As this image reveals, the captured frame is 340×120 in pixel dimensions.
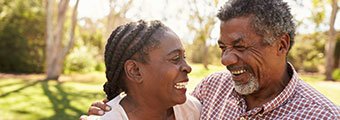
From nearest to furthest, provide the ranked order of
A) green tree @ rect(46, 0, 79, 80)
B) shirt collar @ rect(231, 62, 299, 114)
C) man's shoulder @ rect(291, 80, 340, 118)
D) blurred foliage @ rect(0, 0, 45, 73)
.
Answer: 1. man's shoulder @ rect(291, 80, 340, 118)
2. shirt collar @ rect(231, 62, 299, 114)
3. green tree @ rect(46, 0, 79, 80)
4. blurred foliage @ rect(0, 0, 45, 73)

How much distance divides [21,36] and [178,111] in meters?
18.9

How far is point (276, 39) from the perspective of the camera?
8.25ft

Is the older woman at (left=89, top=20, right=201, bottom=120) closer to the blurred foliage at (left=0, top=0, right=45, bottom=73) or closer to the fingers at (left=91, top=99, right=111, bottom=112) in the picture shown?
the fingers at (left=91, top=99, right=111, bottom=112)

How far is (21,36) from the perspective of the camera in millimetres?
20297

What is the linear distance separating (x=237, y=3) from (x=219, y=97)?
676mm

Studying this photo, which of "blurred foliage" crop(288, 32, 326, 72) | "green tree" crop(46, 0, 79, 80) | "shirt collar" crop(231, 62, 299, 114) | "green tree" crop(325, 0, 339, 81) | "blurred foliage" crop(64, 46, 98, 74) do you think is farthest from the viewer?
"blurred foliage" crop(288, 32, 326, 72)

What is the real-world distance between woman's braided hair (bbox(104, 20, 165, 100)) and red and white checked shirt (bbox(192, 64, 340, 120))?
63 centimetres

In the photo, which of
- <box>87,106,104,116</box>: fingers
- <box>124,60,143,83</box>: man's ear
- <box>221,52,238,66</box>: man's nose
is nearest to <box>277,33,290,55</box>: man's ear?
<box>221,52,238,66</box>: man's nose

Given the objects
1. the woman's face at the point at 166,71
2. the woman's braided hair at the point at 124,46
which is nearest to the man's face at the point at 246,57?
the woman's face at the point at 166,71

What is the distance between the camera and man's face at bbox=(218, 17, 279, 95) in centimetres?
252

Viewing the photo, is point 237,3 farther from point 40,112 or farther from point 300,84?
point 40,112

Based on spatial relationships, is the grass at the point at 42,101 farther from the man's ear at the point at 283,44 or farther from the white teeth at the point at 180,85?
the man's ear at the point at 283,44

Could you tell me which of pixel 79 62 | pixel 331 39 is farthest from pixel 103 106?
pixel 331 39

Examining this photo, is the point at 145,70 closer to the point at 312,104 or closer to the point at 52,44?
the point at 312,104
